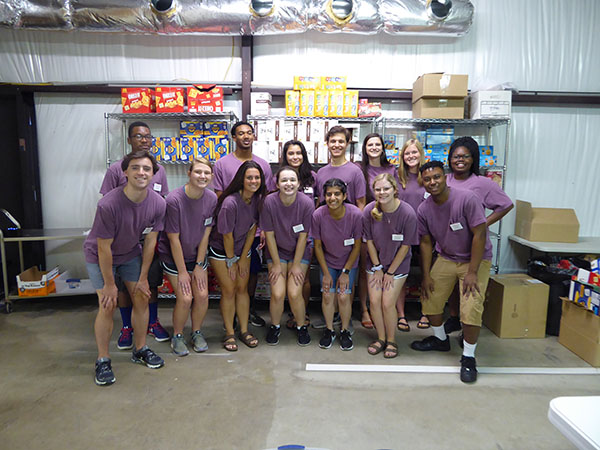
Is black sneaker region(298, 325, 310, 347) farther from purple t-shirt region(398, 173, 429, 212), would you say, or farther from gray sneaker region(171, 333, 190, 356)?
purple t-shirt region(398, 173, 429, 212)

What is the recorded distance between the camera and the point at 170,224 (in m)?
2.82

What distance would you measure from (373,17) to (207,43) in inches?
70.7

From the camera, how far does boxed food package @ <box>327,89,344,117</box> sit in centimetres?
390

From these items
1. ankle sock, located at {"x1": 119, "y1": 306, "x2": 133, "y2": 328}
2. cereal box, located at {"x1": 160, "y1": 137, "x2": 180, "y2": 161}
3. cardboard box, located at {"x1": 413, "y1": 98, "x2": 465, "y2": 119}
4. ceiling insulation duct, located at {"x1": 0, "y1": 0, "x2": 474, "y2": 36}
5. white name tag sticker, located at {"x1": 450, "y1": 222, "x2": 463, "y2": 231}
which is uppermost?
ceiling insulation duct, located at {"x1": 0, "y1": 0, "x2": 474, "y2": 36}

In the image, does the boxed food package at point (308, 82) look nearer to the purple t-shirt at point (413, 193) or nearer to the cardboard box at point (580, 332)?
the purple t-shirt at point (413, 193)

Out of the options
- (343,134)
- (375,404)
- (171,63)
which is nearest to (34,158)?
(171,63)

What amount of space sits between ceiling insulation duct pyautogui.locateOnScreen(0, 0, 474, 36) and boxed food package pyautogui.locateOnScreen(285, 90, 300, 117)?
686 millimetres

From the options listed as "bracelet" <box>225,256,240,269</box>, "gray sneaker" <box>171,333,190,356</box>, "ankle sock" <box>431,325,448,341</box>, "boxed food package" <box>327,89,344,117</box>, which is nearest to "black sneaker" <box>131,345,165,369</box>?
"gray sneaker" <box>171,333,190,356</box>

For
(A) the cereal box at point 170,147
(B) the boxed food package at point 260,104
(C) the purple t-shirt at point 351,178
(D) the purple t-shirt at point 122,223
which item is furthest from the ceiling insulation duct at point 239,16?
(D) the purple t-shirt at point 122,223

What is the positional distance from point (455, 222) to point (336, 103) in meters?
1.81

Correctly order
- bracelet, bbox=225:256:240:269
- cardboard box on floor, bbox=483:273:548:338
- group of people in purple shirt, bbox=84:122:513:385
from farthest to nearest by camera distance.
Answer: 1. cardboard box on floor, bbox=483:273:548:338
2. bracelet, bbox=225:256:240:269
3. group of people in purple shirt, bbox=84:122:513:385

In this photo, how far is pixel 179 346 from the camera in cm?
298

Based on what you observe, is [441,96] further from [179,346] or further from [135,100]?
[179,346]

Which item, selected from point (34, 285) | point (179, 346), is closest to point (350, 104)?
point (179, 346)
